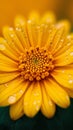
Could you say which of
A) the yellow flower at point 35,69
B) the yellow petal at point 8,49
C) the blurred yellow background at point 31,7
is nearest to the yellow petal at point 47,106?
the yellow flower at point 35,69

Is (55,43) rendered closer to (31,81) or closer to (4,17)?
(31,81)

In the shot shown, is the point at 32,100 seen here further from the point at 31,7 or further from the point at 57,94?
the point at 31,7

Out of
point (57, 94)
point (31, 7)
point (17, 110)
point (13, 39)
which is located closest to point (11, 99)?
point (17, 110)

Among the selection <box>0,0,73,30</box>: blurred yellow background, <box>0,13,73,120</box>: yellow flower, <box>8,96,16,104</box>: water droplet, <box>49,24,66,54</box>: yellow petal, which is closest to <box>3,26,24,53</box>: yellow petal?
<box>0,13,73,120</box>: yellow flower

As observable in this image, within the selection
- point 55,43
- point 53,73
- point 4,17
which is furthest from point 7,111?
point 4,17

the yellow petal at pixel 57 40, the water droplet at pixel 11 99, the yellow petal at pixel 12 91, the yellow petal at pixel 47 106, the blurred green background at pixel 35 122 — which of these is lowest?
the blurred green background at pixel 35 122

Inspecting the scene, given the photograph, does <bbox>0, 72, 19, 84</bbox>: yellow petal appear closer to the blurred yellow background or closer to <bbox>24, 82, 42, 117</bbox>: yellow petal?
<bbox>24, 82, 42, 117</bbox>: yellow petal

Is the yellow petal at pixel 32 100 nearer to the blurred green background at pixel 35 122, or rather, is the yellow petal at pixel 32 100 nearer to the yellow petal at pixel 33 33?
the blurred green background at pixel 35 122
